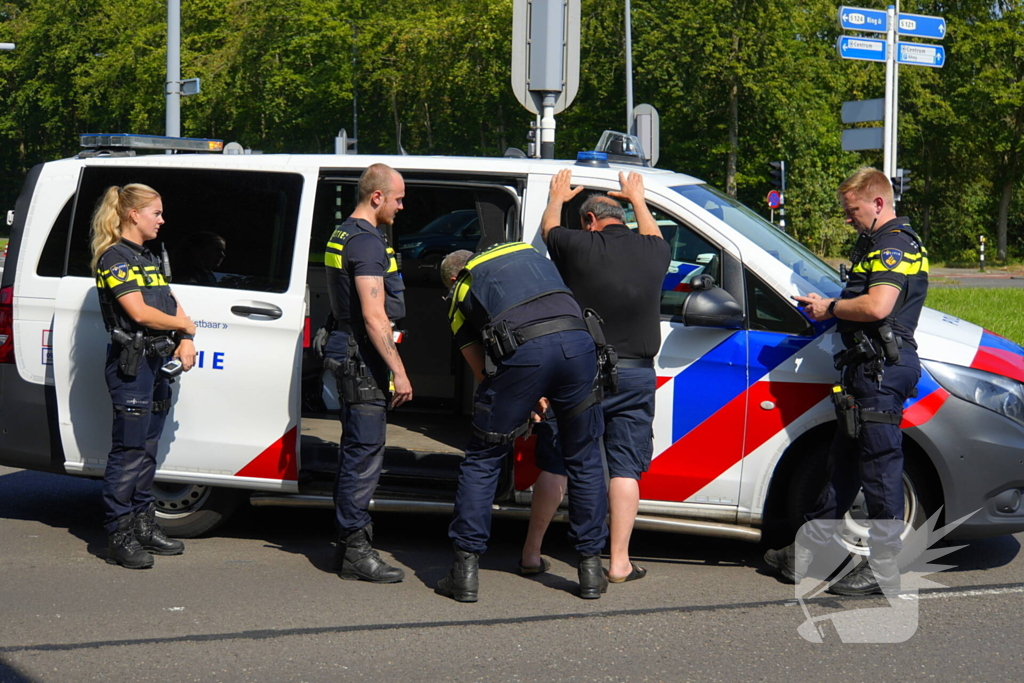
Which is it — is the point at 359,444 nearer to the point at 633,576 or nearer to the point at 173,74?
the point at 633,576

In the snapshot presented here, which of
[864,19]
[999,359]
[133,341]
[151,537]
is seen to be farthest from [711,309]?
[864,19]

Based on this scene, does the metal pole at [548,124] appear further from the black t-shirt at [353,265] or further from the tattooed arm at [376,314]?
the tattooed arm at [376,314]

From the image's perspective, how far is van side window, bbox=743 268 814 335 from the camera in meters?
4.84

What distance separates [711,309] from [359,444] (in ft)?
5.31

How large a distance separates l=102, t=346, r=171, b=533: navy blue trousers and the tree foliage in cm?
2752

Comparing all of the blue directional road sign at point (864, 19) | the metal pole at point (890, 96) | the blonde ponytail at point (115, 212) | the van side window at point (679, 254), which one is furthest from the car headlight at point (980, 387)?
the metal pole at point (890, 96)

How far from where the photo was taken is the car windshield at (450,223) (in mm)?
5812

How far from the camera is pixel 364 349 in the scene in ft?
16.0

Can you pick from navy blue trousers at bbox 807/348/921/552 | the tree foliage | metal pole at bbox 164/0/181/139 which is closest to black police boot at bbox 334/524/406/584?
navy blue trousers at bbox 807/348/921/552

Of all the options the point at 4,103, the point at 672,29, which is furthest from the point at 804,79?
the point at 4,103

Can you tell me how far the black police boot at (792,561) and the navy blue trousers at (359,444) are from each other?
5.95 ft

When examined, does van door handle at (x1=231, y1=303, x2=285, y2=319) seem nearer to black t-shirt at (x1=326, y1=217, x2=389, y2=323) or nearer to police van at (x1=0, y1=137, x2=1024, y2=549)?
police van at (x1=0, y1=137, x2=1024, y2=549)

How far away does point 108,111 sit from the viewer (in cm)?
4731

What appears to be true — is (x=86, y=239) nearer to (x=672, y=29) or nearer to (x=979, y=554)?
(x=979, y=554)
